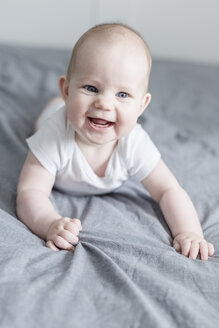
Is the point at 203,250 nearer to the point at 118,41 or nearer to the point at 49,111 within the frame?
the point at 118,41

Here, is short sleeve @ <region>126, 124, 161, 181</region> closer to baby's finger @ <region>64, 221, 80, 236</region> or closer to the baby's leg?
baby's finger @ <region>64, 221, 80, 236</region>

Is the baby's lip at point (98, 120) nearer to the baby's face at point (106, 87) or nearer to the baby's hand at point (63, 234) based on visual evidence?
the baby's face at point (106, 87)

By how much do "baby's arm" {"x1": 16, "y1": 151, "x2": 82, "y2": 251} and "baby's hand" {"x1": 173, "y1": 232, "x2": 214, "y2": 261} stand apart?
238 millimetres

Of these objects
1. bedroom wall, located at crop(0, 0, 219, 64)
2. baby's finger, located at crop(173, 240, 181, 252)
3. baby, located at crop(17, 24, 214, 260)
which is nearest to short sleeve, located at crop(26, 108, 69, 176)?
baby, located at crop(17, 24, 214, 260)

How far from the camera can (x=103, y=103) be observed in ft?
3.19

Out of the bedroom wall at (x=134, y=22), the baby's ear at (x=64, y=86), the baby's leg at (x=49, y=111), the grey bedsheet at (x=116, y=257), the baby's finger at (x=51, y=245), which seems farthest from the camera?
the bedroom wall at (x=134, y=22)

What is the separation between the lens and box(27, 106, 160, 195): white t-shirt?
3.71ft

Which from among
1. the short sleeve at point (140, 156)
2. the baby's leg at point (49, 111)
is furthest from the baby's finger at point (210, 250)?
the baby's leg at point (49, 111)

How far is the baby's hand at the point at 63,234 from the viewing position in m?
0.94

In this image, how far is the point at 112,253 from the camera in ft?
2.97

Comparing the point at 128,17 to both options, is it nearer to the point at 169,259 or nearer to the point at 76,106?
the point at 76,106

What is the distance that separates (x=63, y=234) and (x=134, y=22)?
1.84 m

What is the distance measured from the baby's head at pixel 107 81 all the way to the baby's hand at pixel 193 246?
11.7 inches

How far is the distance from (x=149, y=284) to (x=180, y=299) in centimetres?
7
